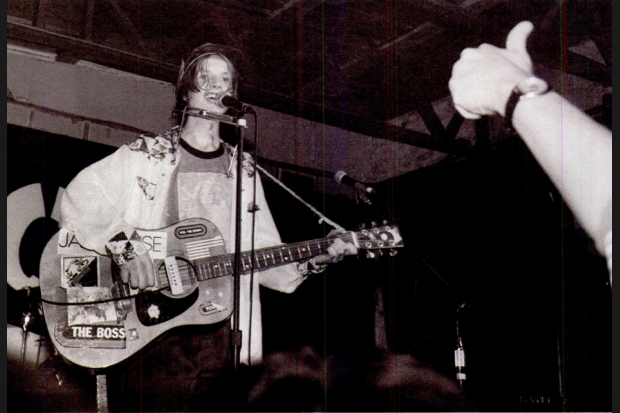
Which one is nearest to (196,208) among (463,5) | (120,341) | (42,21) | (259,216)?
(259,216)

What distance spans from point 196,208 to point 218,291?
331mm

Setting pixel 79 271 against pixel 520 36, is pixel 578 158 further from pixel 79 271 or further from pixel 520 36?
pixel 79 271

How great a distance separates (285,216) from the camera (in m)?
2.75

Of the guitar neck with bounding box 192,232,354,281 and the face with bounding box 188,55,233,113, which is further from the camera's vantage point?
the face with bounding box 188,55,233,113

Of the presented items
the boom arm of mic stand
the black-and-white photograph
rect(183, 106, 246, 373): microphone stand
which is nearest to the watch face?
the black-and-white photograph

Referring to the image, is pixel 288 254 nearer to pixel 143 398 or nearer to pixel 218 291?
pixel 218 291

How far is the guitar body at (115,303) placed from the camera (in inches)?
84.6

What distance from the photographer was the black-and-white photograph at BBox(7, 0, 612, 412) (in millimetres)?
2164

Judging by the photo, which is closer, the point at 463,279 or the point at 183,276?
the point at 183,276

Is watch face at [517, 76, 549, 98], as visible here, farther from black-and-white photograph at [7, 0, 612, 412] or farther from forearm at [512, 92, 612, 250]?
black-and-white photograph at [7, 0, 612, 412]

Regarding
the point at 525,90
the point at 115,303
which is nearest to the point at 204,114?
the point at 115,303

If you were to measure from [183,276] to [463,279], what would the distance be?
209 centimetres

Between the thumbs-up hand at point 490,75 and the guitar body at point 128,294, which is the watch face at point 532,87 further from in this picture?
the guitar body at point 128,294

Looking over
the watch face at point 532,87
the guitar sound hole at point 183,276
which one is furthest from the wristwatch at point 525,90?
the guitar sound hole at point 183,276
